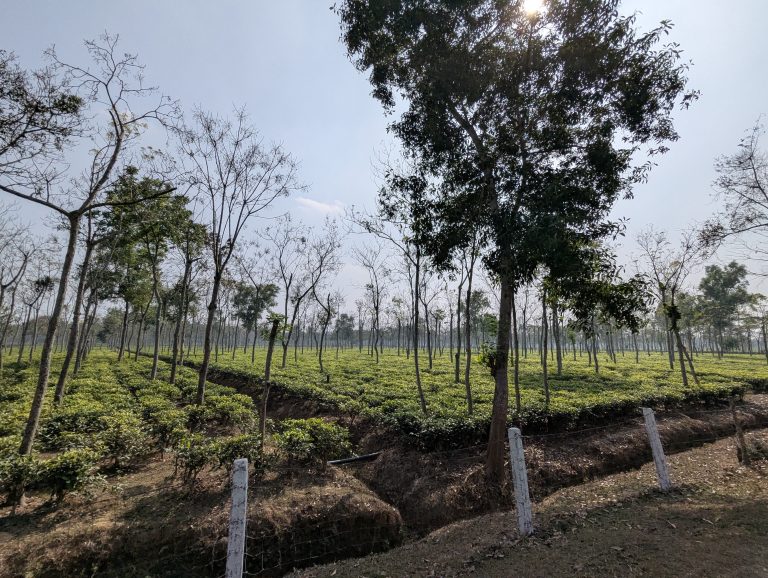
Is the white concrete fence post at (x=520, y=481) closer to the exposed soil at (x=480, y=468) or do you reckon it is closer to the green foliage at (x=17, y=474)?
the exposed soil at (x=480, y=468)

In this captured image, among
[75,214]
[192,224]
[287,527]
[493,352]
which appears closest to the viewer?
[287,527]

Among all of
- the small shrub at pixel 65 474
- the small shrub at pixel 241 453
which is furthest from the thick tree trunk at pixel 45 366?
the small shrub at pixel 241 453

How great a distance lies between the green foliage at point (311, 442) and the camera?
7184 millimetres

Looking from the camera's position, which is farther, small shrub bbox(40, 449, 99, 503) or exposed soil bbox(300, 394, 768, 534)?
exposed soil bbox(300, 394, 768, 534)

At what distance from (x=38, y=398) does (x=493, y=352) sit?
8663 millimetres

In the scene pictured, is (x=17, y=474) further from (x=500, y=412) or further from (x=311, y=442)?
(x=500, y=412)

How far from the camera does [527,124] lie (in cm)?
802

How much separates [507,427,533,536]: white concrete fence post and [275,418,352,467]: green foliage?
386 cm

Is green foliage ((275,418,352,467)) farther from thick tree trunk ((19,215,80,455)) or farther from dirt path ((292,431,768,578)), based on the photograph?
thick tree trunk ((19,215,80,455))

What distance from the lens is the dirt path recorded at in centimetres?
422

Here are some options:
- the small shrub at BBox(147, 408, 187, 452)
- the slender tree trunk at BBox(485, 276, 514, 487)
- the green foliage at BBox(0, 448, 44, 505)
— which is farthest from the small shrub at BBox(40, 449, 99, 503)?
the slender tree trunk at BBox(485, 276, 514, 487)

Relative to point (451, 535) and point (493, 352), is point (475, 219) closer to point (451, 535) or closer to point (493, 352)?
point (493, 352)

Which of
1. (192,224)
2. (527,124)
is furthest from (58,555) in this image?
(192,224)

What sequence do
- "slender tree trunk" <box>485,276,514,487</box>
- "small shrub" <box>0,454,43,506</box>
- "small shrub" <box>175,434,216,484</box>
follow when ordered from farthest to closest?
"slender tree trunk" <box>485,276,514,487</box>, "small shrub" <box>175,434,216,484</box>, "small shrub" <box>0,454,43,506</box>
